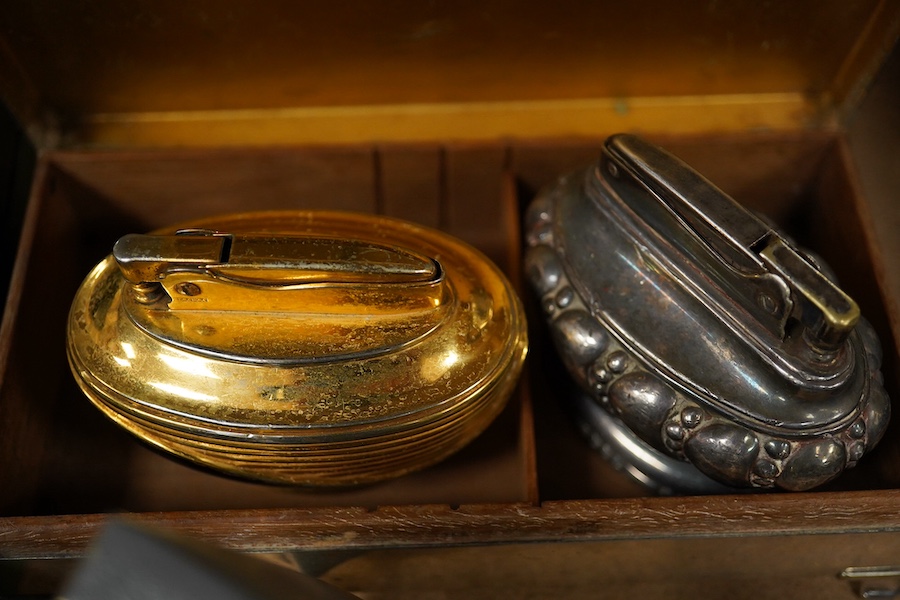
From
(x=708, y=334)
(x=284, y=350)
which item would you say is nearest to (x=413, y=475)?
(x=284, y=350)

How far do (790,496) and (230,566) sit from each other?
482 mm

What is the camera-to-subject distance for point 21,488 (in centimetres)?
80

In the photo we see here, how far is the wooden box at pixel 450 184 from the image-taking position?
2.43 ft

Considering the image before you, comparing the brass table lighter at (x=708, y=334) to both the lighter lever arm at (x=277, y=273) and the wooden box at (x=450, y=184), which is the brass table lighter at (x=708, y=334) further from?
the lighter lever arm at (x=277, y=273)

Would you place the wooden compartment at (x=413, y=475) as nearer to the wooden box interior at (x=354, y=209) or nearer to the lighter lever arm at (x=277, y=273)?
the wooden box interior at (x=354, y=209)

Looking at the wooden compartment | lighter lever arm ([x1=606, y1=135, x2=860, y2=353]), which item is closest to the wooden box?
the wooden compartment

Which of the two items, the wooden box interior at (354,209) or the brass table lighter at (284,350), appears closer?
the brass table lighter at (284,350)

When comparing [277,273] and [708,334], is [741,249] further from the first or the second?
[277,273]

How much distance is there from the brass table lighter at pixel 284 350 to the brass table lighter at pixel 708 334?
0.10 metres

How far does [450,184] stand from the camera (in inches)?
38.2

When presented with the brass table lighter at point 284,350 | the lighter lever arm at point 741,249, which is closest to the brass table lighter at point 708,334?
the lighter lever arm at point 741,249

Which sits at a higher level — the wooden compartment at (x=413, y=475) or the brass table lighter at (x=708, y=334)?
the brass table lighter at (x=708, y=334)

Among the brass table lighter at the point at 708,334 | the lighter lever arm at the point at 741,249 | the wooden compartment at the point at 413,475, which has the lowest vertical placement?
the wooden compartment at the point at 413,475

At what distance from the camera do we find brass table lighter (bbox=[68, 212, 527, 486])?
2.26 ft
